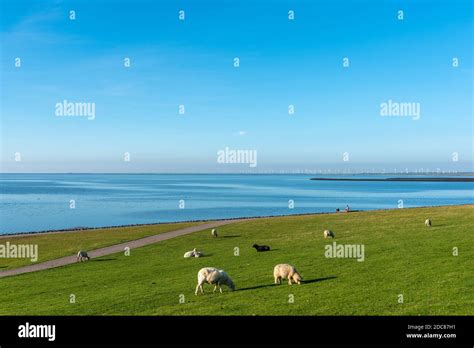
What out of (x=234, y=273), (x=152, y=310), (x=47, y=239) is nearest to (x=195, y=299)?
(x=152, y=310)

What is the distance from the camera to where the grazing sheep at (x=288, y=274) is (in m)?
24.0

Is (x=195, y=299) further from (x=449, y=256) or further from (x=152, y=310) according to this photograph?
(x=449, y=256)

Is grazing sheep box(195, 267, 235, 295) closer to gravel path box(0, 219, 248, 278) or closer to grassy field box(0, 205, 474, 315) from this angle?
grassy field box(0, 205, 474, 315)

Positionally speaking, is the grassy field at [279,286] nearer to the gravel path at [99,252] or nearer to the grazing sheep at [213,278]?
the grazing sheep at [213,278]

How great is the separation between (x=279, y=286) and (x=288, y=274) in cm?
93

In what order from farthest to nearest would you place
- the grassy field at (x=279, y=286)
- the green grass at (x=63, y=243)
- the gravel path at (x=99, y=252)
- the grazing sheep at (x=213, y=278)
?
the green grass at (x=63, y=243) → the gravel path at (x=99, y=252) → the grazing sheep at (x=213, y=278) → the grassy field at (x=279, y=286)

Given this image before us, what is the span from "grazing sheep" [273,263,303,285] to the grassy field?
61 cm

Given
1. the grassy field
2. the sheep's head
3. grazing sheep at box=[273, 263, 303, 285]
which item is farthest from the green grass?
the sheep's head

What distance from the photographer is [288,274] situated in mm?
24125

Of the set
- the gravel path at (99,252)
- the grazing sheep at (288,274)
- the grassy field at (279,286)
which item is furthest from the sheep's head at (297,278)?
the gravel path at (99,252)

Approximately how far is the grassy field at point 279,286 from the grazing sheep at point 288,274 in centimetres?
61

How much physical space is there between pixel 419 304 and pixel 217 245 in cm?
2773

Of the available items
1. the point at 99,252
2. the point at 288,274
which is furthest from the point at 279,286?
the point at 99,252
